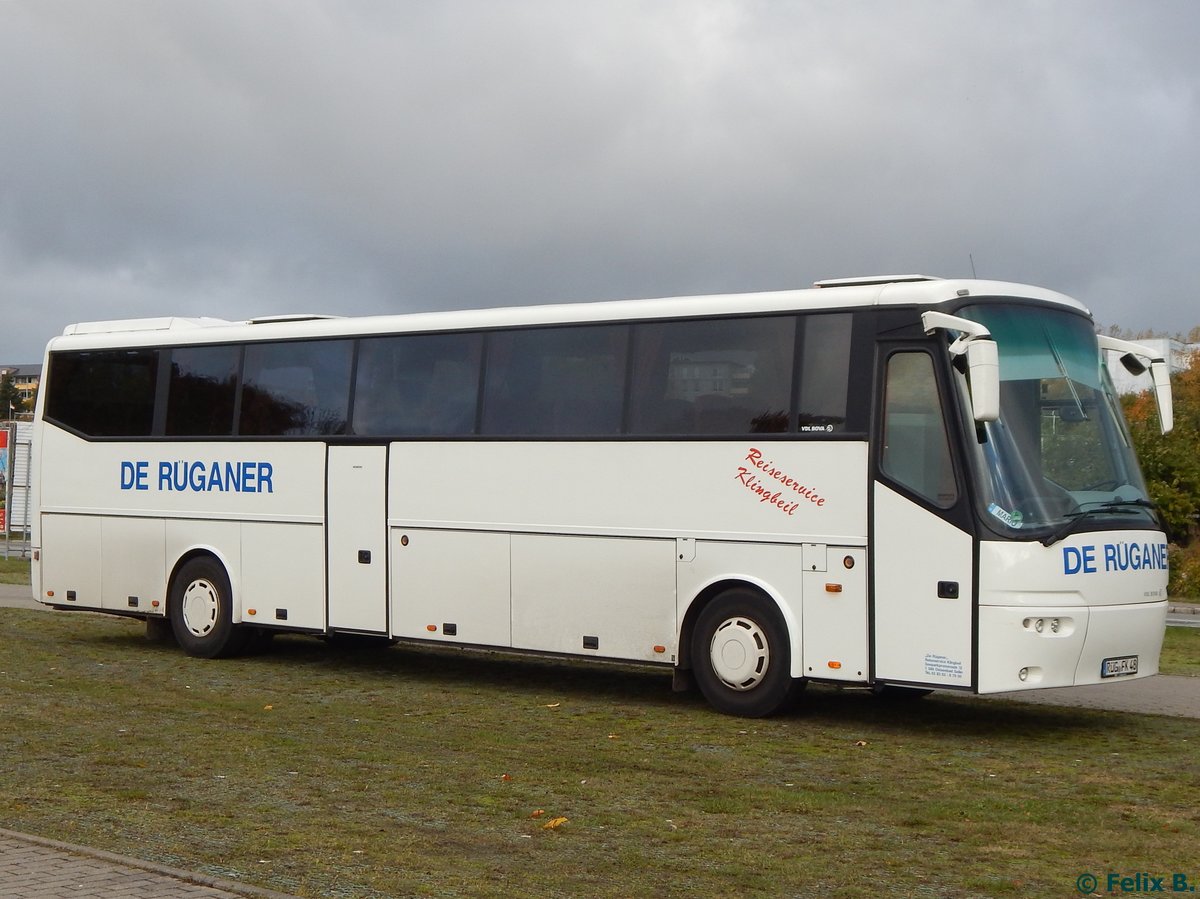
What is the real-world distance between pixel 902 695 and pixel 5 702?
25.7ft

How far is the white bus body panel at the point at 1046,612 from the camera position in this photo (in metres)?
11.6

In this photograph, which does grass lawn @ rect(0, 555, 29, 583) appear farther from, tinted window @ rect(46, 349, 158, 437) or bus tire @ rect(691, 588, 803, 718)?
bus tire @ rect(691, 588, 803, 718)

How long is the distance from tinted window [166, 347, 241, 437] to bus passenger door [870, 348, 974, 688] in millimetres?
7829

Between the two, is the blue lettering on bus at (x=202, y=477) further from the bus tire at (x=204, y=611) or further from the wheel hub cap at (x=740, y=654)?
the wheel hub cap at (x=740, y=654)

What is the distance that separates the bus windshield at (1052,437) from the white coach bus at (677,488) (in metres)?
0.02

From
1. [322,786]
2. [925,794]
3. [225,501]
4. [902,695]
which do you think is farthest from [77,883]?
[225,501]

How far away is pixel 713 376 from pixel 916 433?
195 cm

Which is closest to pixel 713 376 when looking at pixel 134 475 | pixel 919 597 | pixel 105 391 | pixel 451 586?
pixel 919 597

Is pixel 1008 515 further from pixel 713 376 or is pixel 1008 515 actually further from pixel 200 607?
pixel 200 607

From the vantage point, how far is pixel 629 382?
13875mm

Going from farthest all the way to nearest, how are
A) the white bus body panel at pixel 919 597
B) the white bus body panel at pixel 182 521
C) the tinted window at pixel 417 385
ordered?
1. the white bus body panel at pixel 182 521
2. the tinted window at pixel 417 385
3. the white bus body panel at pixel 919 597

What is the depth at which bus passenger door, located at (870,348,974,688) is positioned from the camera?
11812 millimetres

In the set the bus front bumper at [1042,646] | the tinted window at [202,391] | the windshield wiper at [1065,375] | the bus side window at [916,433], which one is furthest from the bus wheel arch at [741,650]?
the tinted window at [202,391]

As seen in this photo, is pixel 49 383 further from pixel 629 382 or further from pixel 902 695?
pixel 902 695
